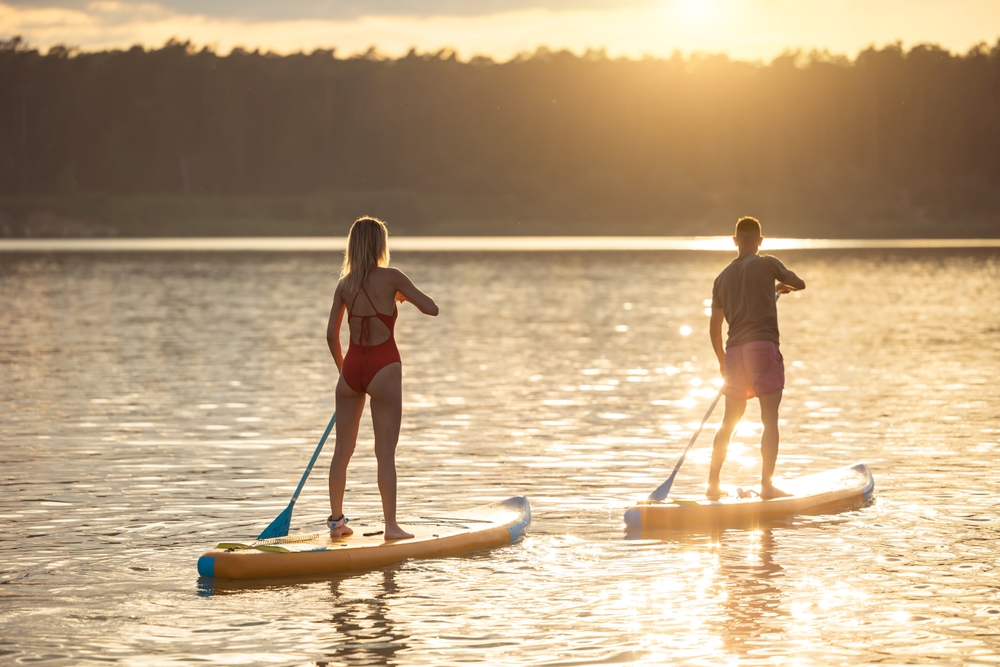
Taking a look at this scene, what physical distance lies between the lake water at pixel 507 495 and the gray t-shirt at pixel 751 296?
137 cm

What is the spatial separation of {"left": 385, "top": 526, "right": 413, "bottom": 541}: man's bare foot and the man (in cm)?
250

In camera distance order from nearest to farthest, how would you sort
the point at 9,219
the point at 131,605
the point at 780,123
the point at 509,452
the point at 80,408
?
the point at 131,605
the point at 509,452
the point at 80,408
the point at 9,219
the point at 780,123

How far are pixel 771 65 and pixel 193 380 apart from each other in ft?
618

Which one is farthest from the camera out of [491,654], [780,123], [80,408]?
[780,123]

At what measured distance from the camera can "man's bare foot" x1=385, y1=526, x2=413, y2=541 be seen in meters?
9.04

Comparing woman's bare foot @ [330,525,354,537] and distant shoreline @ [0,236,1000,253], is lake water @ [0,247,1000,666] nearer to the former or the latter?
woman's bare foot @ [330,525,354,537]

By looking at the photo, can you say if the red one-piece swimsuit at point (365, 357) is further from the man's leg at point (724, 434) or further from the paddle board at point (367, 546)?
the man's leg at point (724, 434)

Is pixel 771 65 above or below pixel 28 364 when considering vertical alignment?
above

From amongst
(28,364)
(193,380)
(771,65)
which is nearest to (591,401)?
(193,380)

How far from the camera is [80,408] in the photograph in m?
16.7

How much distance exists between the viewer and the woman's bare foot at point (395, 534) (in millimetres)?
9039

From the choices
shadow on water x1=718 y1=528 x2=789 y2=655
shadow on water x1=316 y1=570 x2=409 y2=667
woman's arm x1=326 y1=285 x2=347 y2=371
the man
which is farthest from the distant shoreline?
shadow on water x1=316 y1=570 x2=409 y2=667

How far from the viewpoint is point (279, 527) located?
904 cm

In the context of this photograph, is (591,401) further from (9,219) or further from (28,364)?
(9,219)
